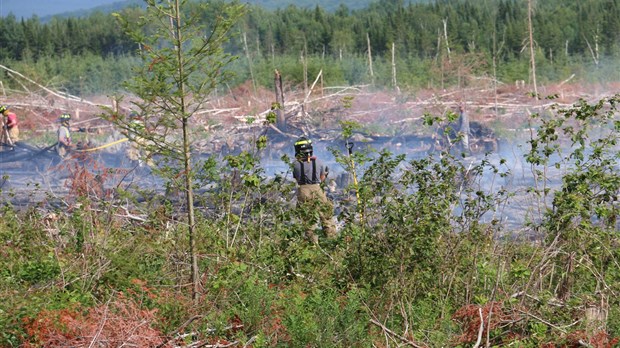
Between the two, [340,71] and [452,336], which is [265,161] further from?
[452,336]

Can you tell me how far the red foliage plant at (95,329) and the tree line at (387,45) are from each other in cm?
1958

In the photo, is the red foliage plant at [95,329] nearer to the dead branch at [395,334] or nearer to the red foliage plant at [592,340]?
the dead branch at [395,334]

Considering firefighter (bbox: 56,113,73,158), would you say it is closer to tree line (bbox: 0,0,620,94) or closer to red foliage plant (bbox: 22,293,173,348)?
tree line (bbox: 0,0,620,94)

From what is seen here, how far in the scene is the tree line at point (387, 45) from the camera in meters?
30.1

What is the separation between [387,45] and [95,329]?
30056 millimetres

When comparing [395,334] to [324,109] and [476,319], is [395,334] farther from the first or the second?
[324,109]

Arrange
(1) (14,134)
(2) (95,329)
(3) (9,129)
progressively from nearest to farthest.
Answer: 1. (2) (95,329)
2. (3) (9,129)
3. (1) (14,134)

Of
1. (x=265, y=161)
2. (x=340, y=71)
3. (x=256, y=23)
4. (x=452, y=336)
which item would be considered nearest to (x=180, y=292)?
(x=452, y=336)

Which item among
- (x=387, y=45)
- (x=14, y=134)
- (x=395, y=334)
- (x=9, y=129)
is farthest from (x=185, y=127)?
(x=387, y=45)

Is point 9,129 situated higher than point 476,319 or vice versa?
point 476,319

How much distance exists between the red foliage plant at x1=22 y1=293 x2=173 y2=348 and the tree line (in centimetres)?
1958

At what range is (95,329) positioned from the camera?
6.05 metres

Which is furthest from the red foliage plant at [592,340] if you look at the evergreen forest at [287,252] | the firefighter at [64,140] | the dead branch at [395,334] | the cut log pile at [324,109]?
the cut log pile at [324,109]

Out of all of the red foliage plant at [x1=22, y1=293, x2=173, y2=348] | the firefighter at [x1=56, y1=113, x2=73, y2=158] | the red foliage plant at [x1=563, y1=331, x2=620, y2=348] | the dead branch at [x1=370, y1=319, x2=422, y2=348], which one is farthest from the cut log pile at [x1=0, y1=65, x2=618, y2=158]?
the red foliage plant at [x1=563, y1=331, x2=620, y2=348]
